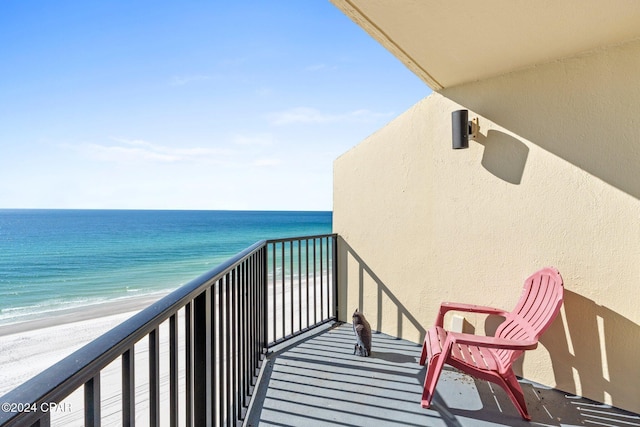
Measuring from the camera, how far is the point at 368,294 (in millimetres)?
3566

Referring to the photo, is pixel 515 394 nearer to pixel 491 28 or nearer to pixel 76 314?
pixel 491 28

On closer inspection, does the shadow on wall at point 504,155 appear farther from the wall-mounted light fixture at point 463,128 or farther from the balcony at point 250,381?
the balcony at point 250,381

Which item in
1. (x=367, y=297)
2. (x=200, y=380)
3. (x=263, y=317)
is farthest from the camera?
(x=367, y=297)

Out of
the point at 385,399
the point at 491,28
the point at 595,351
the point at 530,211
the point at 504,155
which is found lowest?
the point at 385,399

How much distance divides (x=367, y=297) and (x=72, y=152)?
109 ft

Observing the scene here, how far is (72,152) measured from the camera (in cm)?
2792

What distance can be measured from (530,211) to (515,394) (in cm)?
130

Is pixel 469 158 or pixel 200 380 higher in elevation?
pixel 469 158

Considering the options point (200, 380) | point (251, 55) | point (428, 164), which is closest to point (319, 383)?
point (200, 380)

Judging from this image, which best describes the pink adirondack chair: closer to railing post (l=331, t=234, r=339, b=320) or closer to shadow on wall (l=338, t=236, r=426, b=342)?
shadow on wall (l=338, t=236, r=426, b=342)

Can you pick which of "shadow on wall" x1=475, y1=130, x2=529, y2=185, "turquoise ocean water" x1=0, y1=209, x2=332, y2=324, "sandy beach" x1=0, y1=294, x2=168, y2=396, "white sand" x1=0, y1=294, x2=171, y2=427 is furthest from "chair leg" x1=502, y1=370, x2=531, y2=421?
"turquoise ocean water" x1=0, y1=209, x2=332, y2=324

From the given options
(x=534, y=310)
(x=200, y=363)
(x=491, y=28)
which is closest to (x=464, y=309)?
(x=534, y=310)

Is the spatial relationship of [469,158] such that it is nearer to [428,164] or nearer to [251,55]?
[428,164]

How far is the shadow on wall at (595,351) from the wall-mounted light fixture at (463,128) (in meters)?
1.36
